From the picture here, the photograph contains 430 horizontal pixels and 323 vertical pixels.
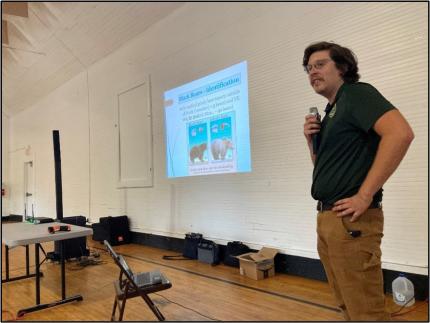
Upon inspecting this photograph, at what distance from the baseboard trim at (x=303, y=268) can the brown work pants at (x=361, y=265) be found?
1613 mm

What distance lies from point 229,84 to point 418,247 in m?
2.49

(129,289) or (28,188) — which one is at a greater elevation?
(28,188)

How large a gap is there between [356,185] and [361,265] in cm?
28

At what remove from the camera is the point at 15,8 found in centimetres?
507

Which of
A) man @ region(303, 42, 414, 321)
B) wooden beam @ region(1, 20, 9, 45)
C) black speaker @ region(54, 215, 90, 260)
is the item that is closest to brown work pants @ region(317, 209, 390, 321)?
man @ region(303, 42, 414, 321)

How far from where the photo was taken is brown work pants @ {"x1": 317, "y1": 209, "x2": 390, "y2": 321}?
117 cm

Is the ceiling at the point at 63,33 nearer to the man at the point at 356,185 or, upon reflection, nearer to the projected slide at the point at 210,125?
the projected slide at the point at 210,125

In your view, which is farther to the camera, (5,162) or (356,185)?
(5,162)

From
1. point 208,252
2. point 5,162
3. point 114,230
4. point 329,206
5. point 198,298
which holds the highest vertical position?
point 5,162

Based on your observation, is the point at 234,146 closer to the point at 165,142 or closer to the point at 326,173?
the point at 165,142

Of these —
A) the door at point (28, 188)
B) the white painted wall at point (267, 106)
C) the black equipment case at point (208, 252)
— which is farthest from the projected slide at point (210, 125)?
the door at point (28, 188)

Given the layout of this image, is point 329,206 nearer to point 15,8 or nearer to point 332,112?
point 332,112

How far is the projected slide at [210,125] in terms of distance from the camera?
380 centimetres

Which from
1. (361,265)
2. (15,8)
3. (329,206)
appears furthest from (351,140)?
(15,8)
